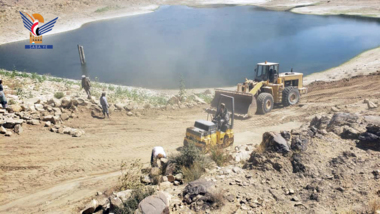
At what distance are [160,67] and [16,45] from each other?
848 inches

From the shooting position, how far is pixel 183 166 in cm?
823

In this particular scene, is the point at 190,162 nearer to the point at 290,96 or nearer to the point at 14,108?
the point at 14,108

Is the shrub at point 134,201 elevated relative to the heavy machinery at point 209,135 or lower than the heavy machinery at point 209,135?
lower

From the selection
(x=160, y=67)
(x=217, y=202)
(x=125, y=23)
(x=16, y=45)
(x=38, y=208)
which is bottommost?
(x=38, y=208)

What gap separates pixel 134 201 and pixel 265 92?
11811 mm

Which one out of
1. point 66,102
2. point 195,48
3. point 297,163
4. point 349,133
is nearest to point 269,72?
point 349,133

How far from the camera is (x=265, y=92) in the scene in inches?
654

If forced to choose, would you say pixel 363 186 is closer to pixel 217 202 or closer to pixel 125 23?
pixel 217 202

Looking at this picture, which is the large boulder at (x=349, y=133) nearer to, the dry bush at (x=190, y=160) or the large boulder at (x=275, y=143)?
the large boulder at (x=275, y=143)

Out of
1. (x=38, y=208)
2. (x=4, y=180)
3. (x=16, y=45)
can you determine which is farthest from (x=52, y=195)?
(x=16, y=45)

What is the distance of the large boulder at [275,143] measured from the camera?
8133 millimetres

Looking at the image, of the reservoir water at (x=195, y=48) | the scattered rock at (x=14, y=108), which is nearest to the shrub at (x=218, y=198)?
the scattered rock at (x=14, y=108)

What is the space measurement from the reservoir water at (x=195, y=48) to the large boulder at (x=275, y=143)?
1612 cm

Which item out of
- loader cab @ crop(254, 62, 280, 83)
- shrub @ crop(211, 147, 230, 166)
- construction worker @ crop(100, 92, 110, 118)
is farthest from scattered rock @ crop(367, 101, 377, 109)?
construction worker @ crop(100, 92, 110, 118)
